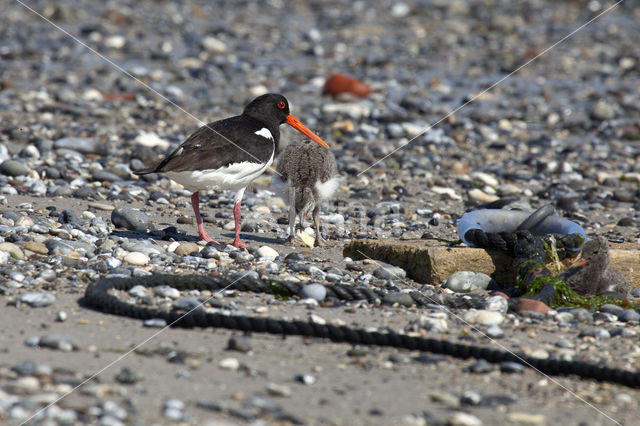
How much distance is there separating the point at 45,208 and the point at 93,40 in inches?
419

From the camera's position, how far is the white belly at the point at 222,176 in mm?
6949

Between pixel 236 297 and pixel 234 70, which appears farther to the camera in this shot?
pixel 234 70

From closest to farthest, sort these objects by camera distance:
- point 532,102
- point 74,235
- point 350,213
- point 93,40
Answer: point 74,235 → point 350,213 → point 532,102 → point 93,40

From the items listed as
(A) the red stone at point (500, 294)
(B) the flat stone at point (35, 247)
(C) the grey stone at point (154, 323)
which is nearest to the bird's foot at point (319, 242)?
(A) the red stone at point (500, 294)

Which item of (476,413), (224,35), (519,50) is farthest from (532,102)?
(476,413)

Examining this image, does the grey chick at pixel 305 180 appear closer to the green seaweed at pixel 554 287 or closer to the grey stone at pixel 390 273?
the grey stone at pixel 390 273

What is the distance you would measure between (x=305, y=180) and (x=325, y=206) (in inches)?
58.9

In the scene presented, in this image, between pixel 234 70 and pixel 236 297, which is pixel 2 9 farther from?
pixel 236 297

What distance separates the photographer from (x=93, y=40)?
17.5 m

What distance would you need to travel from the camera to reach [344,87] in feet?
47.1

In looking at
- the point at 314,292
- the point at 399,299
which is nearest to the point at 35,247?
the point at 314,292

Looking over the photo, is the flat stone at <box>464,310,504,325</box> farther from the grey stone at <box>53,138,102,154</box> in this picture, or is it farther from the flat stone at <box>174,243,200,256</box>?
the grey stone at <box>53,138,102,154</box>

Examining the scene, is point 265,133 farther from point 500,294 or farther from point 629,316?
point 629,316

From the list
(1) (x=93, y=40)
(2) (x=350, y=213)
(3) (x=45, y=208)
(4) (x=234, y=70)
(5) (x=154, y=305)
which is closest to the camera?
(5) (x=154, y=305)
